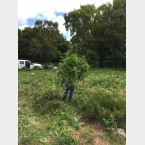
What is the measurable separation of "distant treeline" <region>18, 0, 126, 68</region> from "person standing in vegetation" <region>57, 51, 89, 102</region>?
54.2ft

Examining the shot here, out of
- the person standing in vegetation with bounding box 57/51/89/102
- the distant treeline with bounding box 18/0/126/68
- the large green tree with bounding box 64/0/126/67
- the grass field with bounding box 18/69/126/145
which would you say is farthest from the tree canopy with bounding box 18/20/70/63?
the grass field with bounding box 18/69/126/145

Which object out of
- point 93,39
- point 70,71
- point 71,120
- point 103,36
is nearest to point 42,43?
point 93,39

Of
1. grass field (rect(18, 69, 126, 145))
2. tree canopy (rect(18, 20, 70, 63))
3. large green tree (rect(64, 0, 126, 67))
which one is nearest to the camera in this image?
grass field (rect(18, 69, 126, 145))

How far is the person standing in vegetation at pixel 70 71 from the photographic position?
750 cm

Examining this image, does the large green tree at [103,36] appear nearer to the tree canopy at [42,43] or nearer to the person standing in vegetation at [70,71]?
the tree canopy at [42,43]

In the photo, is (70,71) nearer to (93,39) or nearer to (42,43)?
(93,39)

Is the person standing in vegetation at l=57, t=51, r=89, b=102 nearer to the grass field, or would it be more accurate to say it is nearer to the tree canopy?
the grass field

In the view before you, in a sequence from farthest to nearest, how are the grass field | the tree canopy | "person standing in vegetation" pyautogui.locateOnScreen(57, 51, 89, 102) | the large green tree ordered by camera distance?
1. the tree canopy
2. the large green tree
3. "person standing in vegetation" pyautogui.locateOnScreen(57, 51, 89, 102)
4. the grass field

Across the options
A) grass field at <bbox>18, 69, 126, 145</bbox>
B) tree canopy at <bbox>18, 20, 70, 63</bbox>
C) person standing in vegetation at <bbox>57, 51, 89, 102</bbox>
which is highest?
tree canopy at <bbox>18, 20, 70, 63</bbox>

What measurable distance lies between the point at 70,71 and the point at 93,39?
19261 millimetres

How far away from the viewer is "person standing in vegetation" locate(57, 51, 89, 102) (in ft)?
24.6

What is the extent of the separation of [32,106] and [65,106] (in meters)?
0.97

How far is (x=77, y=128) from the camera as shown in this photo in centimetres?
584

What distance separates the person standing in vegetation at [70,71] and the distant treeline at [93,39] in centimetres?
1651
